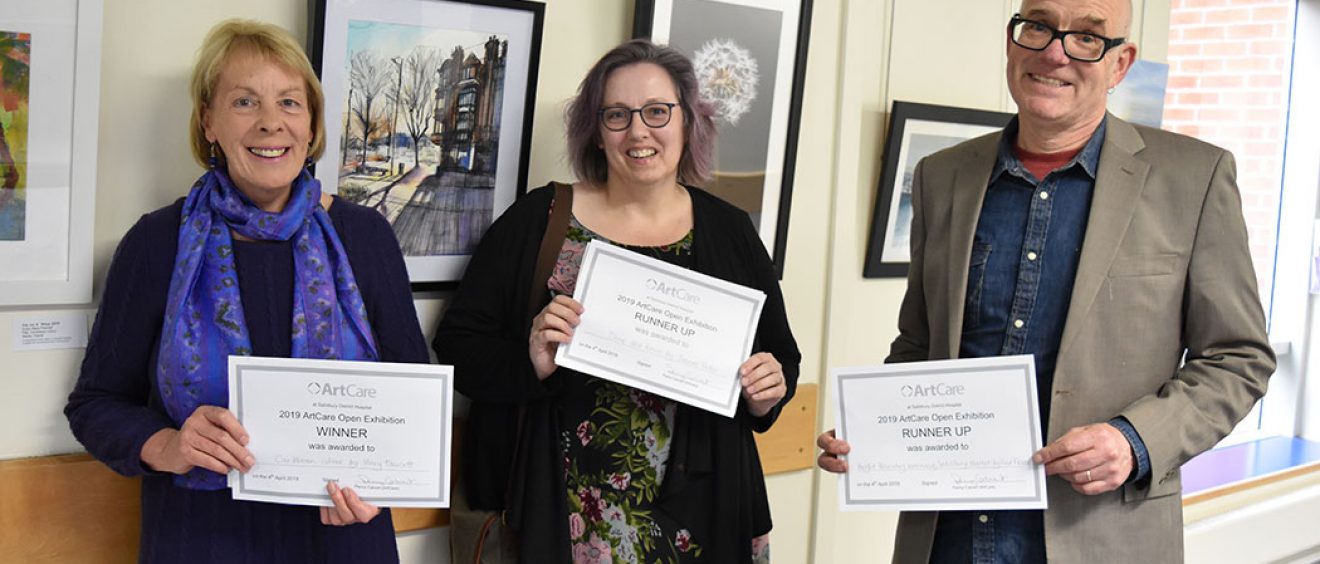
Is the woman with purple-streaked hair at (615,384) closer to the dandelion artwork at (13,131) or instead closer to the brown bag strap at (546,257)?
the brown bag strap at (546,257)

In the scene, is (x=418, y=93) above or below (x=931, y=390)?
above

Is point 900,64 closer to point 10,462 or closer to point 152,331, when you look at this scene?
point 152,331

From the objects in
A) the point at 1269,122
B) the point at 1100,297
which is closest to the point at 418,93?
the point at 1100,297

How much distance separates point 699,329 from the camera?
2.32 metres

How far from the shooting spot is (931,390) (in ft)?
7.11

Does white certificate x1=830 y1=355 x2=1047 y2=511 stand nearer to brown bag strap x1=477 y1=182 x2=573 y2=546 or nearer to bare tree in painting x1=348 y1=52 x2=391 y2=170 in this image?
brown bag strap x1=477 y1=182 x2=573 y2=546

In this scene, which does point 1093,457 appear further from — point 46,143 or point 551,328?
point 46,143

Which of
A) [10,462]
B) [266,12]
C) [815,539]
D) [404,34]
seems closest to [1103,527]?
[815,539]

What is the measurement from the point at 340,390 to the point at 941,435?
1.12m

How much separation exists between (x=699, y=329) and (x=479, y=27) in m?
0.92

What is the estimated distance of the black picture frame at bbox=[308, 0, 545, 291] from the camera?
99.0 inches

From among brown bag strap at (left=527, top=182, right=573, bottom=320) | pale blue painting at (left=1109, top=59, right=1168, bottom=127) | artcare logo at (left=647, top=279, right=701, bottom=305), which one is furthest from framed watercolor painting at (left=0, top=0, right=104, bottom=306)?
pale blue painting at (left=1109, top=59, right=1168, bottom=127)

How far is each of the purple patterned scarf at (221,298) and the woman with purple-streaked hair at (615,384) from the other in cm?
43

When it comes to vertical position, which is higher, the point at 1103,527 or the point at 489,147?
the point at 489,147
